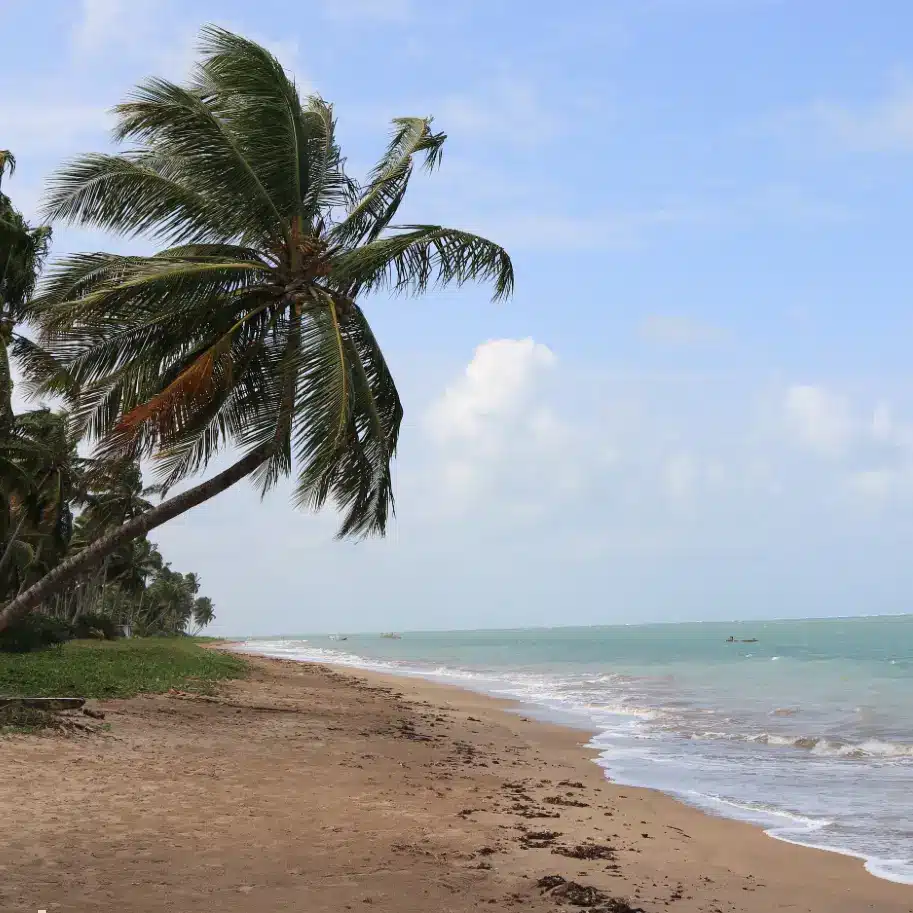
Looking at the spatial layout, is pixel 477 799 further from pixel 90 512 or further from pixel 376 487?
pixel 90 512

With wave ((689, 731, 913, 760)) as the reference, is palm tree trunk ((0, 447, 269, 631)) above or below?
above

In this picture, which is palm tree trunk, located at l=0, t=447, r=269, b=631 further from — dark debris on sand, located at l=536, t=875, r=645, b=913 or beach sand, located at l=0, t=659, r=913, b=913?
→ dark debris on sand, located at l=536, t=875, r=645, b=913

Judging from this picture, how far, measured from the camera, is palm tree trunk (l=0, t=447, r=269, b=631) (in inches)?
334

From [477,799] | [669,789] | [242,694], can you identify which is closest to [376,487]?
[477,799]

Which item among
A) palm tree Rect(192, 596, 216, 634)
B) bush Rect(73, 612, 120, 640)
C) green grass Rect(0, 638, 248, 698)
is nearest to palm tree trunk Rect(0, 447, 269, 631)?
green grass Rect(0, 638, 248, 698)

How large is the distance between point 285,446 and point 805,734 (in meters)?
14.2

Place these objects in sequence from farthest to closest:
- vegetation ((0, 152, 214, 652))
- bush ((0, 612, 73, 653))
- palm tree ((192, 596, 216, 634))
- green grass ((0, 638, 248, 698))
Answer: palm tree ((192, 596, 216, 634)) → bush ((0, 612, 73, 653)) → green grass ((0, 638, 248, 698)) → vegetation ((0, 152, 214, 652))

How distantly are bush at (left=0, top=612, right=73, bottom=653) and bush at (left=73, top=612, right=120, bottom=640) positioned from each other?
15447 millimetres

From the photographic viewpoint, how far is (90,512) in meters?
44.3

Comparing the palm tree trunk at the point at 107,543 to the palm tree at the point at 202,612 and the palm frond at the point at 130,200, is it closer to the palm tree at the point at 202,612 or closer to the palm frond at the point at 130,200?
the palm frond at the point at 130,200

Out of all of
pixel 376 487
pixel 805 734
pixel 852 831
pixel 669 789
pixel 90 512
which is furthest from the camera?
pixel 90 512

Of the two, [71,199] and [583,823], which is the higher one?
[71,199]

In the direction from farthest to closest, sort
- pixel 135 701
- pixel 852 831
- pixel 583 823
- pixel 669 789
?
pixel 135 701, pixel 669 789, pixel 852 831, pixel 583 823

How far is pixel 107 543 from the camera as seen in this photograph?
850 centimetres
